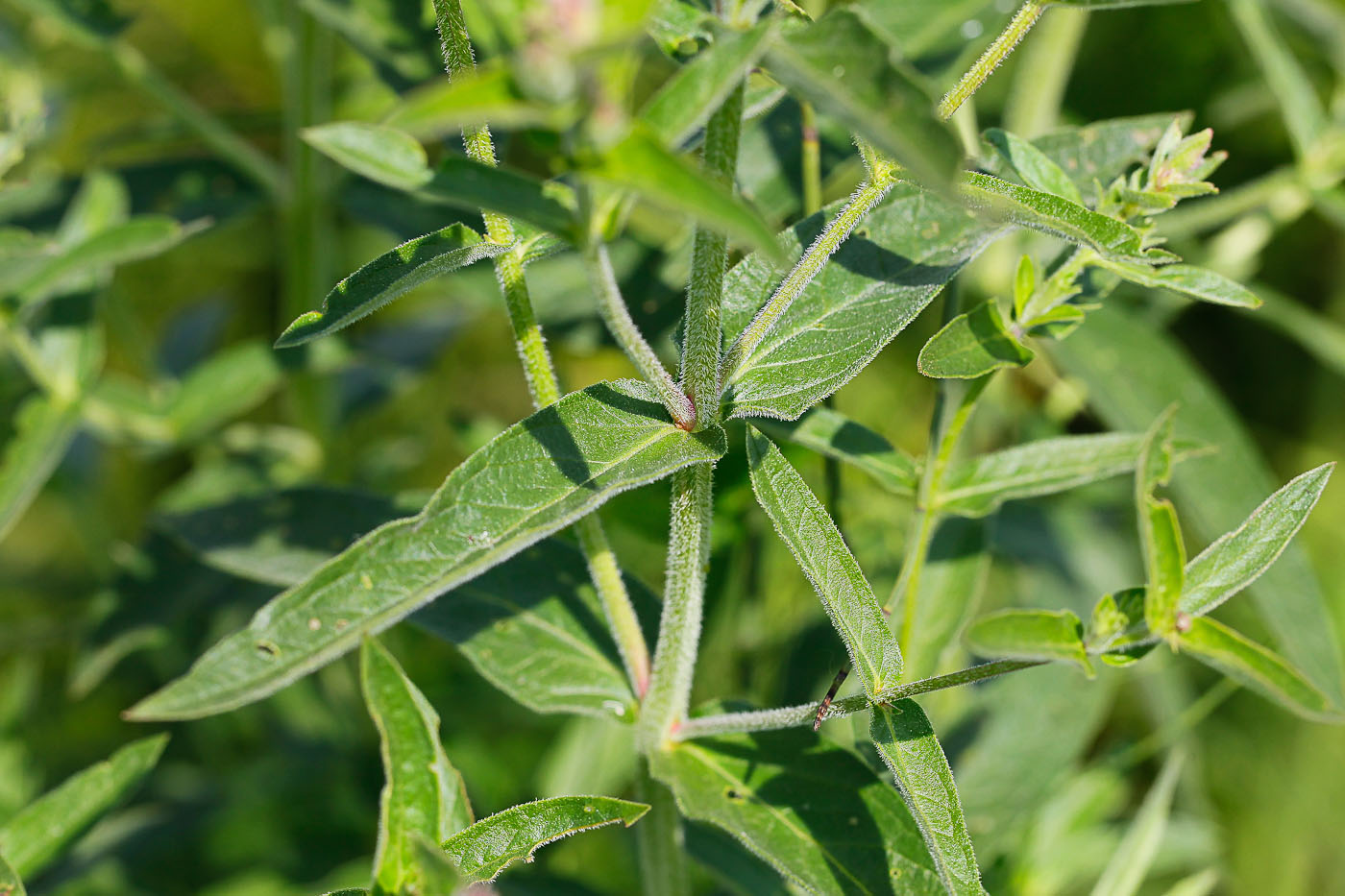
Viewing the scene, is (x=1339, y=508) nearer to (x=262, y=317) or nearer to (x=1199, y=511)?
(x=1199, y=511)

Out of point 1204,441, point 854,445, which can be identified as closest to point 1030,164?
point 854,445

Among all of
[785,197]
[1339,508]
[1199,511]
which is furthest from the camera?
[1339,508]

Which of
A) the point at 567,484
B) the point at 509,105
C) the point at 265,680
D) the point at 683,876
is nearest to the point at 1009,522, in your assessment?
the point at 683,876

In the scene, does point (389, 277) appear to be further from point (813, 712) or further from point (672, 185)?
point (813, 712)

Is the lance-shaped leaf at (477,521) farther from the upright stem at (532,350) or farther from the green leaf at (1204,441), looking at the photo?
the green leaf at (1204,441)

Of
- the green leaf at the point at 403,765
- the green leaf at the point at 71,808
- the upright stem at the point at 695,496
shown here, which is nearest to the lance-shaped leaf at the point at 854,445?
the upright stem at the point at 695,496
